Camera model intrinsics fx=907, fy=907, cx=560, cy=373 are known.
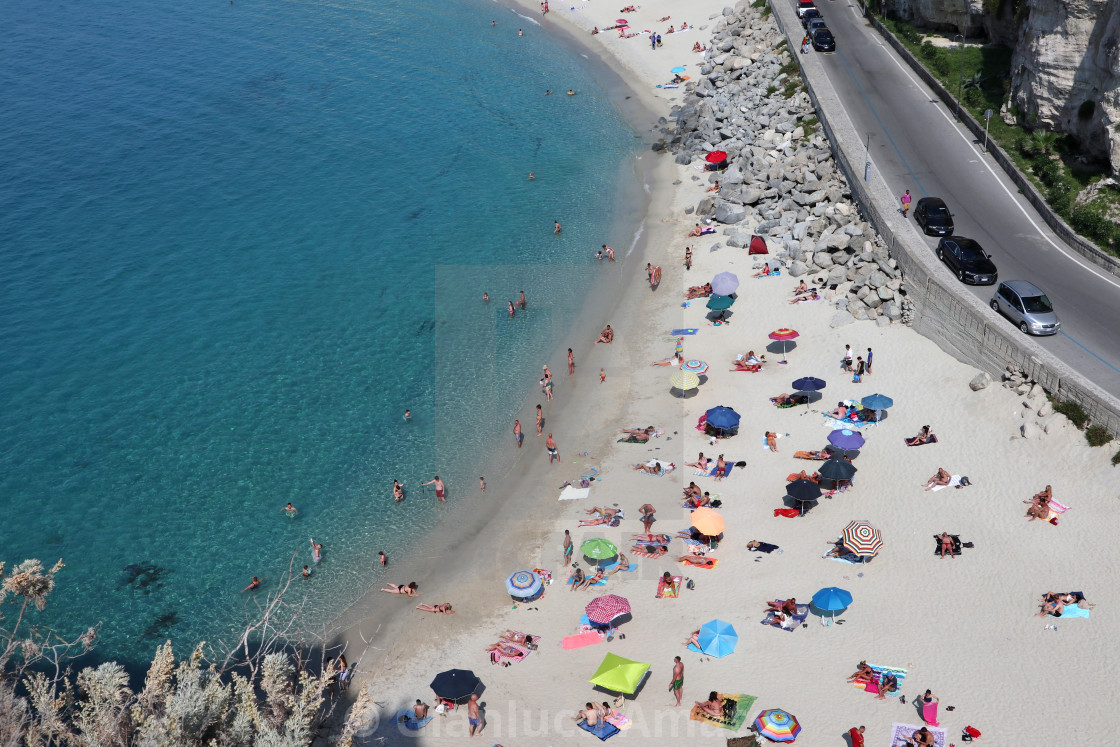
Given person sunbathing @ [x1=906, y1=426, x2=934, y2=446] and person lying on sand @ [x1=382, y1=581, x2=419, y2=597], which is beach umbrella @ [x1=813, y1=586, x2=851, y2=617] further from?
person lying on sand @ [x1=382, y1=581, x2=419, y2=597]

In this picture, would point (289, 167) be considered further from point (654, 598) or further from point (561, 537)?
point (654, 598)

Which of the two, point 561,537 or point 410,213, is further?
point 410,213

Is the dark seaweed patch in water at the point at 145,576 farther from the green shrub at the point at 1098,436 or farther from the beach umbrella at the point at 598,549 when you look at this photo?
the green shrub at the point at 1098,436

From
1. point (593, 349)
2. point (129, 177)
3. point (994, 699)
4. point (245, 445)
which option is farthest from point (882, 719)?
point (129, 177)

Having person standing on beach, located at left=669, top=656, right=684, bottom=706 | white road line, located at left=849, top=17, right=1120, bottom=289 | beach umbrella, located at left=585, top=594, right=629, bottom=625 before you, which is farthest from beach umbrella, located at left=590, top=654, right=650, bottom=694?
white road line, located at left=849, top=17, right=1120, bottom=289

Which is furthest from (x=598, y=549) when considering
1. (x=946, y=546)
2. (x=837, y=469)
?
(x=946, y=546)

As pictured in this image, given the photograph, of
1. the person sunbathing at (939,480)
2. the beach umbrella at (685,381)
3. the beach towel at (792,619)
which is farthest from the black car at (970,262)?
the beach towel at (792,619)

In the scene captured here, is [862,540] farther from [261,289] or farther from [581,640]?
[261,289]
